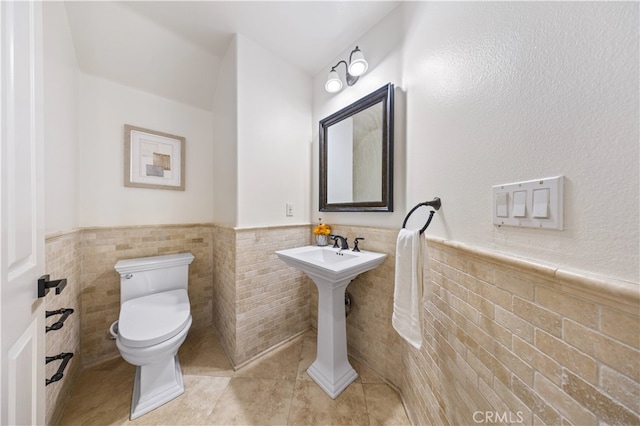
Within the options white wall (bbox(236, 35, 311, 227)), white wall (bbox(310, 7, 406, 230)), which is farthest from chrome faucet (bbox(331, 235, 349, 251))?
white wall (bbox(236, 35, 311, 227))

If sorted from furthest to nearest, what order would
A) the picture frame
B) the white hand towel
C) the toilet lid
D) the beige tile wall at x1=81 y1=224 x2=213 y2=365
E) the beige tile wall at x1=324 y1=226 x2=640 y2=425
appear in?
the picture frame < the beige tile wall at x1=81 y1=224 x2=213 y2=365 < the toilet lid < the white hand towel < the beige tile wall at x1=324 y1=226 x2=640 y2=425

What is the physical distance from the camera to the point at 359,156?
1.62m

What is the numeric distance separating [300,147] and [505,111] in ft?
5.09

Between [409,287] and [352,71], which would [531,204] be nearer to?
[409,287]

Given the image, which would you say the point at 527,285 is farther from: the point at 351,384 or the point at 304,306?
the point at 304,306

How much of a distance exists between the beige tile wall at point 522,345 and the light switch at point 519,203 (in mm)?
136

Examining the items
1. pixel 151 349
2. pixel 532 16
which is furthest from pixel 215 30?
pixel 151 349

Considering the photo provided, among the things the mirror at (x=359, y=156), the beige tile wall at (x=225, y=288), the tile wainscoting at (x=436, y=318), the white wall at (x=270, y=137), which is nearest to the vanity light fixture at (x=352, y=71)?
the mirror at (x=359, y=156)

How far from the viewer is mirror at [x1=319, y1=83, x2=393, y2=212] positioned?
1.40 meters

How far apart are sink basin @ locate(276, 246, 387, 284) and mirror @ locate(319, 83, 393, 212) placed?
1.11 feet

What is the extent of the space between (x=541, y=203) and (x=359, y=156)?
3.94ft

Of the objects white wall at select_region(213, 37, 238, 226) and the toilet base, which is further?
white wall at select_region(213, 37, 238, 226)

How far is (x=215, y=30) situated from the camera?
155 cm

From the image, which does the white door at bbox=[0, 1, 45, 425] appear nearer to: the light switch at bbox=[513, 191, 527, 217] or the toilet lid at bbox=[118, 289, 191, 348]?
the toilet lid at bbox=[118, 289, 191, 348]
